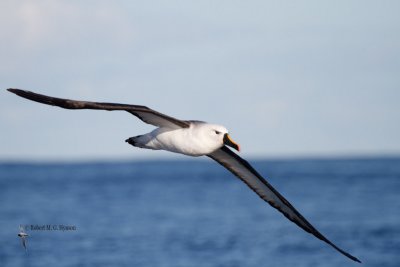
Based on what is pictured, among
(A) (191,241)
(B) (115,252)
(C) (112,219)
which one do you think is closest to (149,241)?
(A) (191,241)

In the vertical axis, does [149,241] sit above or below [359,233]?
below

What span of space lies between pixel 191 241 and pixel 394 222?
1103 centimetres

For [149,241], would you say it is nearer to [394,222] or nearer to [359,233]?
[359,233]

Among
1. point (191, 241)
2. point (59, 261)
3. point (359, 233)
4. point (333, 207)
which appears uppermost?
point (333, 207)

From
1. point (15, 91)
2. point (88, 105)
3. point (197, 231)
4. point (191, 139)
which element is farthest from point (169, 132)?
point (197, 231)

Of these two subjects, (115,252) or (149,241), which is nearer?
(115,252)

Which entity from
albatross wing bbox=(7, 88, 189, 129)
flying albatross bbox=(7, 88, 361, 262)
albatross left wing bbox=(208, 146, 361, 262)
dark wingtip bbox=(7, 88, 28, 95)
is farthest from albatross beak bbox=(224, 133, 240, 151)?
dark wingtip bbox=(7, 88, 28, 95)

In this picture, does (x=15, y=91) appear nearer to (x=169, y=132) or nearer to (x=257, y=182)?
(x=169, y=132)

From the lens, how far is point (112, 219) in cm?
4881

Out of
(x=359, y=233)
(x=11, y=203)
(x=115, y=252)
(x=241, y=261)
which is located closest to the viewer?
(x=241, y=261)

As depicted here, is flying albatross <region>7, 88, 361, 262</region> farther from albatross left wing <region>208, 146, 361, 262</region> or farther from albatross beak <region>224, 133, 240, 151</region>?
albatross left wing <region>208, 146, 361, 262</region>

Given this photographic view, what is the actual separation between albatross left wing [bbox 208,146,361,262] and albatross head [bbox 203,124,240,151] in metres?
2.19

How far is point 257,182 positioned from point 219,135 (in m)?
3.24

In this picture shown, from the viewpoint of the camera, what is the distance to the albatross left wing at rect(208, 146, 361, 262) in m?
16.8
